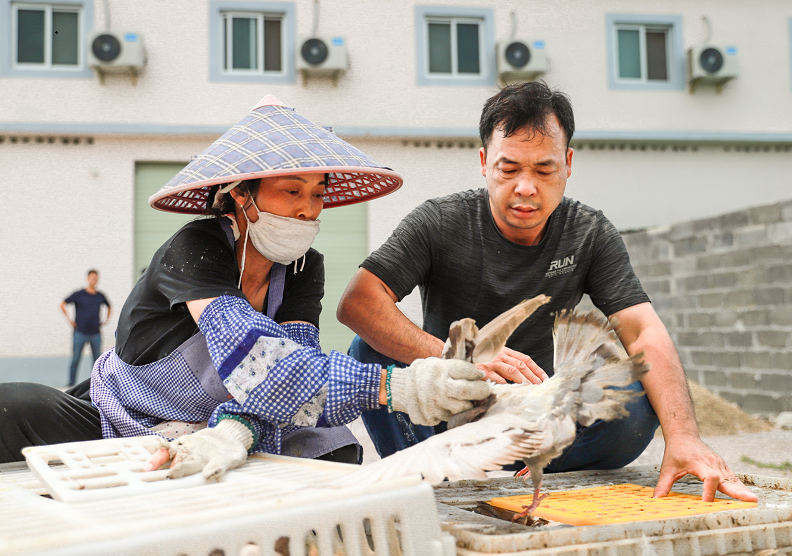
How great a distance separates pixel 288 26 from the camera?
33.3ft

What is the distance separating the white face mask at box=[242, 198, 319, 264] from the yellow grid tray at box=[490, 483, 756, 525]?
859 mm

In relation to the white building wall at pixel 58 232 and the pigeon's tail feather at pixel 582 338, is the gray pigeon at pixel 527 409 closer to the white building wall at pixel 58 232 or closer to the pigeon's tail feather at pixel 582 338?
the pigeon's tail feather at pixel 582 338

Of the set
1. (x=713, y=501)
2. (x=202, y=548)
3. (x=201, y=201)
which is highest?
(x=201, y=201)

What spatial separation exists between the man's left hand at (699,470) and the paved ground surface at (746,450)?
2.17 metres

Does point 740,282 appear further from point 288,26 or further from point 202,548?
point 288,26

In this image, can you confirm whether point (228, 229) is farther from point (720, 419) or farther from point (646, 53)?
point (646, 53)

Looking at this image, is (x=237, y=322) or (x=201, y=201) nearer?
(x=237, y=322)

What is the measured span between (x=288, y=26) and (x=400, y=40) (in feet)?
5.30

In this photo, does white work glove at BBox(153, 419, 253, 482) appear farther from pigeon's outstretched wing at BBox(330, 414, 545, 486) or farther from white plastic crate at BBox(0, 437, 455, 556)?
pigeon's outstretched wing at BBox(330, 414, 545, 486)

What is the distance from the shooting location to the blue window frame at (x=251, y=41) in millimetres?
9992

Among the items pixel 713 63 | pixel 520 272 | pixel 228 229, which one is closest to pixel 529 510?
pixel 228 229

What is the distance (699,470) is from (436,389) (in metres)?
0.77

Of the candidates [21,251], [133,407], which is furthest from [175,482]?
[21,251]

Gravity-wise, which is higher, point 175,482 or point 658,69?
point 658,69
